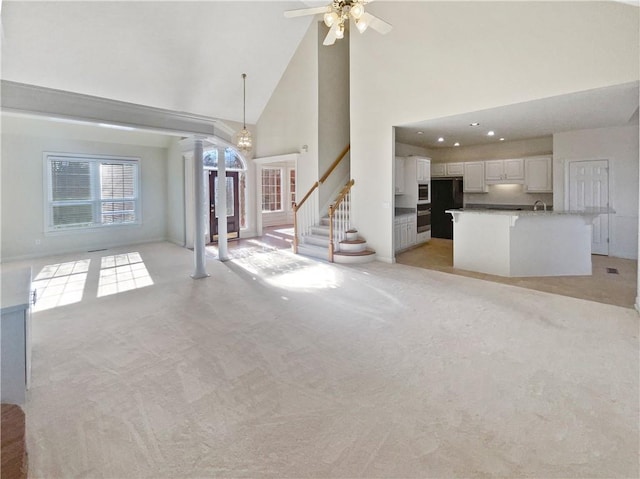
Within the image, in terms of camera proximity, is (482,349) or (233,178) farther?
(233,178)

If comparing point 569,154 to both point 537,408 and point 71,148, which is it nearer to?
point 537,408


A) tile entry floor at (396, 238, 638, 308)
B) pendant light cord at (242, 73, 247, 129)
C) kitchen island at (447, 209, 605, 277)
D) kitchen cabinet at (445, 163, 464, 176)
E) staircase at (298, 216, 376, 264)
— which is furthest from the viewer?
kitchen cabinet at (445, 163, 464, 176)

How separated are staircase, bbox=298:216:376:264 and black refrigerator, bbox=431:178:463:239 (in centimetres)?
365

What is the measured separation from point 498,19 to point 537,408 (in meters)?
5.08

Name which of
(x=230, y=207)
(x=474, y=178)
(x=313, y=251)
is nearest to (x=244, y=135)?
(x=313, y=251)

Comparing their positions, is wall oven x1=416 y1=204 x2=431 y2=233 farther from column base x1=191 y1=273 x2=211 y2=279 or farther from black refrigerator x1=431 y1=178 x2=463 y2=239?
column base x1=191 y1=273 x2=211 y2=279

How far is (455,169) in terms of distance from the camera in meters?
9.13

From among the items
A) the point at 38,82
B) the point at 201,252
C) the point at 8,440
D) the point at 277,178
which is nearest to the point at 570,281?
the point at 201,252

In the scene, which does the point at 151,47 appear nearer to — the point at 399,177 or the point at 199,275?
the point at 199,275

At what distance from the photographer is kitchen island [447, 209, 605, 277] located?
5438 millimetres

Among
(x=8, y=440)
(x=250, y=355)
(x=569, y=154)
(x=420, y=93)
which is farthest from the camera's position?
(x=569, y=154)

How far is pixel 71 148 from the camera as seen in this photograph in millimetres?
7875

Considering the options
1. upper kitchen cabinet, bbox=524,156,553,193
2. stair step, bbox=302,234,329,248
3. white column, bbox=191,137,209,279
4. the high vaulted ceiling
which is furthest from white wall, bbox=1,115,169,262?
upper kitchen cabinet, bbox=524,156,553,193

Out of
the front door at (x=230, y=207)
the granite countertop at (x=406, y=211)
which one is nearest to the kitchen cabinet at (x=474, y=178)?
the granite countertop at (x=406, y=211)
